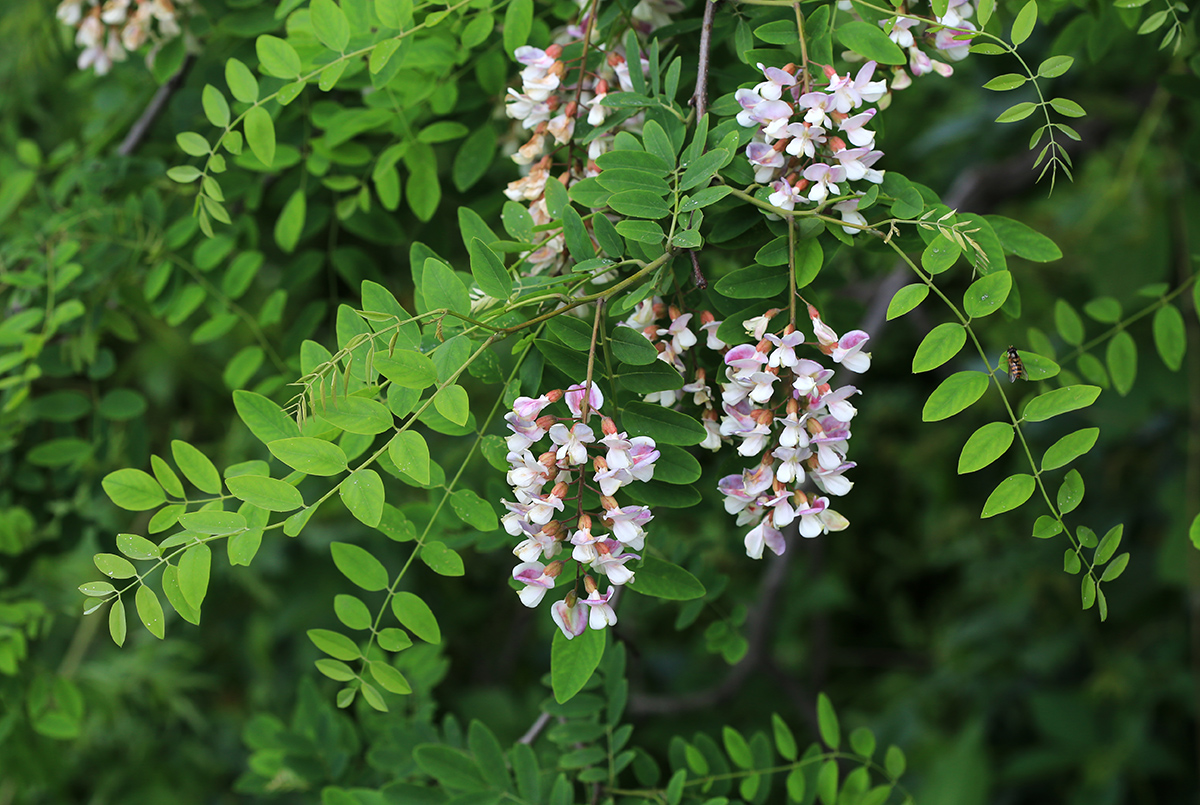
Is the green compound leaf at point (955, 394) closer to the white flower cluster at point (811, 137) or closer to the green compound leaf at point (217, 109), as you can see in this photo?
the white flower cluster at point (811, 137)

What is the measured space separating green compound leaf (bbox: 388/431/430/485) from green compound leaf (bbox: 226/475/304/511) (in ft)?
0.18

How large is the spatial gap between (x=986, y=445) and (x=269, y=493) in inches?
15.7

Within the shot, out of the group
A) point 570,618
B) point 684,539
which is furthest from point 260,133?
point 684,539

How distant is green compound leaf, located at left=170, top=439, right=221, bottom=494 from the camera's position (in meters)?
0.53

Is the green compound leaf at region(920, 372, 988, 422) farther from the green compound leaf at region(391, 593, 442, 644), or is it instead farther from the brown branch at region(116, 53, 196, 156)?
the brown branch at region(116, 53, 196, 156)

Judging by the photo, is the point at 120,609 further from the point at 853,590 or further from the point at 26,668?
the point at 853,590

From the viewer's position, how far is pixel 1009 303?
1.85ft

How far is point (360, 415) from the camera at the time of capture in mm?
469

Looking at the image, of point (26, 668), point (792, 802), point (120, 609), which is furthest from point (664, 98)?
point (26, 668)

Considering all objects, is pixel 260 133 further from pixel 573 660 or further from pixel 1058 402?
pixel 1058 402

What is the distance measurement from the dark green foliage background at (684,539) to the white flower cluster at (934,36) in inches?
6.9

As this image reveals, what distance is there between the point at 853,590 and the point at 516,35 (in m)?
1.73

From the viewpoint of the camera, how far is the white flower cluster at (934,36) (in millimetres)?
516

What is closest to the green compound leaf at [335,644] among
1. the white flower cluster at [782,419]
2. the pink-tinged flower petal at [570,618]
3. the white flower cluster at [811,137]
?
the pink-tinged flower petal at [570,618]
